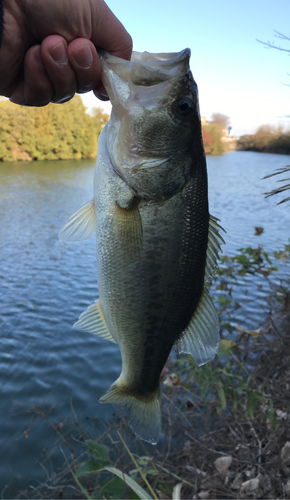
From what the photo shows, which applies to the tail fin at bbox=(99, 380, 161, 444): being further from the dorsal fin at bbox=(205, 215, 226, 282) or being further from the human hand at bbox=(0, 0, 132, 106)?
the human hand at bbox=(0, 0, 132, 106)

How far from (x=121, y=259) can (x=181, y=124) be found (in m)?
0.73

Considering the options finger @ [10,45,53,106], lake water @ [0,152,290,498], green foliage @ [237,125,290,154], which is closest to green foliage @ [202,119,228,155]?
green foliage @ [237,125,290,154]

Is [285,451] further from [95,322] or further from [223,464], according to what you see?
[95,322]

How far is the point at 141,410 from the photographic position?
2.00 m

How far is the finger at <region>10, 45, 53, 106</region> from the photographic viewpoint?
6.24ft

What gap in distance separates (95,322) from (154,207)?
747mm

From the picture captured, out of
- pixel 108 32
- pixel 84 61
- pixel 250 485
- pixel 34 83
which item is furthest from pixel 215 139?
pixel 84 61

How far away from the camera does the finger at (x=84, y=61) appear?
179cm

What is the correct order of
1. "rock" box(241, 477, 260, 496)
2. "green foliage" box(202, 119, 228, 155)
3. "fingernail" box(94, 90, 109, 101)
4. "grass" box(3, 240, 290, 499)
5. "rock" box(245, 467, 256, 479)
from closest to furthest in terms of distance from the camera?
1. "fingernail" box(94, 90, 109, 101)
2. "grass" box(3, 240, 290, 499)
3. "rock" box(241, 477, 260, 496)
4. "rock" box(245, 467, 256, 479)
5. "green foliage" box(202, 119, 228, 155)

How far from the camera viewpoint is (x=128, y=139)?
1.81 m

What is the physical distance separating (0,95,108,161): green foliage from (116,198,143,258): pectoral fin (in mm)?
40888

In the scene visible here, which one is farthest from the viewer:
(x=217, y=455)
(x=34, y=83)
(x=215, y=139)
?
(x=215, y=139)

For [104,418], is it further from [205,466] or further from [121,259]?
[121,259]

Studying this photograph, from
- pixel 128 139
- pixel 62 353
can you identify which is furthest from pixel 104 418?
pixel 128 139
